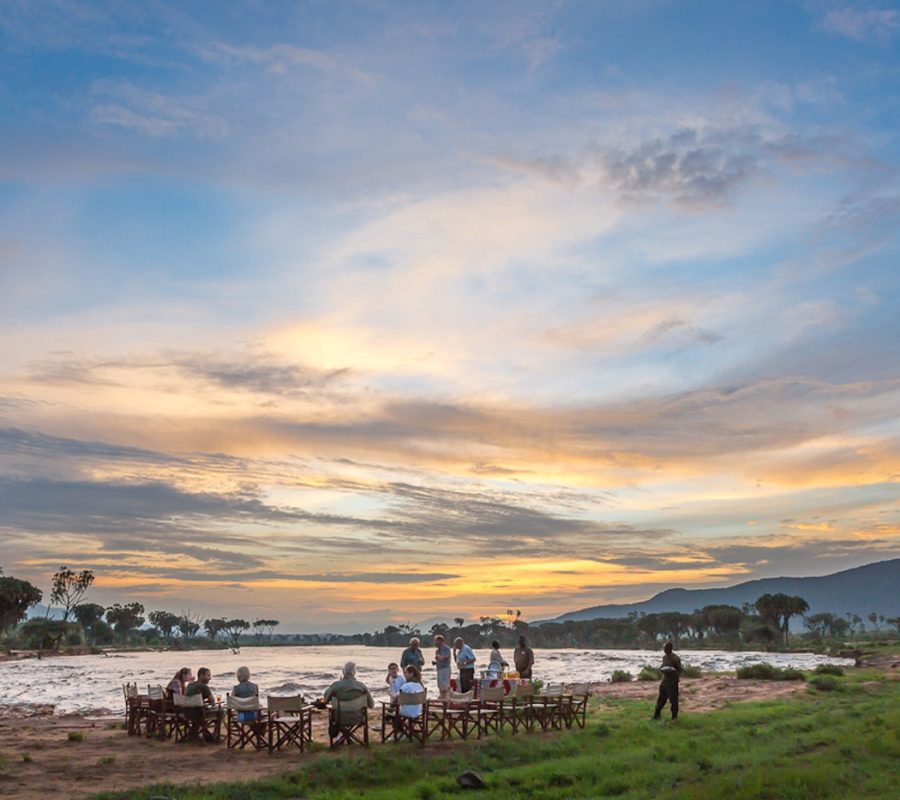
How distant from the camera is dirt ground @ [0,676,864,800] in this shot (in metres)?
13.8

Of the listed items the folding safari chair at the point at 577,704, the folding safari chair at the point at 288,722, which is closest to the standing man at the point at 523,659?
the folding safari chair at the point at 577,704

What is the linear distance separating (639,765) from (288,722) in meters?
7.02

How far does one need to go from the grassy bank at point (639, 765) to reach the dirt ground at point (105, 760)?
1084mm

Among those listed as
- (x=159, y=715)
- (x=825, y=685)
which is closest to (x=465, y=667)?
(x=159, y=715)

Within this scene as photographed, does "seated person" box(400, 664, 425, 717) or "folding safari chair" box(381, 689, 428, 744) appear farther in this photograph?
"seated person" box(400, 664, 425, 717)

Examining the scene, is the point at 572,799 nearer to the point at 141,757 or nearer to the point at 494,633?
the point at 141,757

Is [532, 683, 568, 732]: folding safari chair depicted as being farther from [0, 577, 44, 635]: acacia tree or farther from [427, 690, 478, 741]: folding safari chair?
[0, 577, 44, 635]: acacia tree

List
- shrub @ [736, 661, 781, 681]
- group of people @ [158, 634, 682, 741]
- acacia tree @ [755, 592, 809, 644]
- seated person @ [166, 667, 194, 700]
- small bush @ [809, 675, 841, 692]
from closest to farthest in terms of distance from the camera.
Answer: group of people @ [158, 634, 682, 741]
seated person @ [166, 667, 194, 700]
small bush @ [809, 675, 841, 692]
shrub @ [736, 661, 781, 681]
acacia tree @ [755, 592, 809, 644]

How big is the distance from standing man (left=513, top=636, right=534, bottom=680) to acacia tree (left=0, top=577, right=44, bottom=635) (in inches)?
3406

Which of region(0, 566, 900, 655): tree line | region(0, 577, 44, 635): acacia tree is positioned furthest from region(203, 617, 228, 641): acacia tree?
region(0, 577, 44, 635): acacia tree

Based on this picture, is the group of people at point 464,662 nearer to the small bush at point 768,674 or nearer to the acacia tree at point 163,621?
the small bush at point 768,674

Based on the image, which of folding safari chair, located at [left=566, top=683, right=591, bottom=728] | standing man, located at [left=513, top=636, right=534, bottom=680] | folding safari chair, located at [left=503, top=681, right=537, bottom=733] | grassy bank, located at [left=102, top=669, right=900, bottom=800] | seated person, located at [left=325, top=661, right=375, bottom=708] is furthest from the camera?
standing man, located at [left=513, top=636, right=534, bottom=680]

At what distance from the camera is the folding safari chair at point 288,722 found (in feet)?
54.4

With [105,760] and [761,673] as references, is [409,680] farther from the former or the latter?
[761,673]
